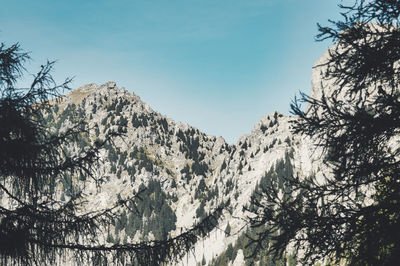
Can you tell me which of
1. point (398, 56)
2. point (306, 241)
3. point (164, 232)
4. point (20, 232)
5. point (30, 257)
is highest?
point (164, 232)

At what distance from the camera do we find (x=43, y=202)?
6059 mm

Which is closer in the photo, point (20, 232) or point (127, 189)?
point (20, 232)

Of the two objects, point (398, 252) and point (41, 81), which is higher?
point (41, 81)

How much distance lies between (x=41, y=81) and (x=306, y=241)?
6258mm

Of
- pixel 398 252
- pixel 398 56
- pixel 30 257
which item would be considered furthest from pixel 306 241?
pixel 30 257

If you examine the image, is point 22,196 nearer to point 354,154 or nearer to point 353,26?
point 354,154

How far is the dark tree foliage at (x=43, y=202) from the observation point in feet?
17.1

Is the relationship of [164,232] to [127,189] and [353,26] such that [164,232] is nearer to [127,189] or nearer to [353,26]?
[127,189]

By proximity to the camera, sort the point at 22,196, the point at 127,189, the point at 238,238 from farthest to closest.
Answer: the point at 127,189, the point at 238,238, the point at 22,196

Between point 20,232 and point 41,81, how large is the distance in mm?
2980

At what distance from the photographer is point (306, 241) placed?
6.07 meters

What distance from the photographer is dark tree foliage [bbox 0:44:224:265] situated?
17.1ft

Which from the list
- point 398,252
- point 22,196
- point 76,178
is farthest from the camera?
point 76,178

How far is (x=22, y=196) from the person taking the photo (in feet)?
18.8
